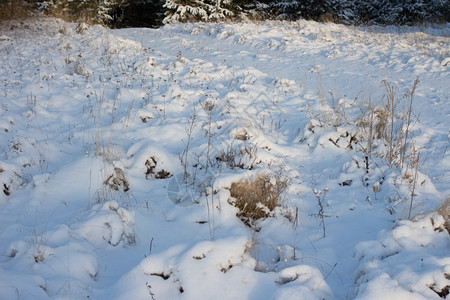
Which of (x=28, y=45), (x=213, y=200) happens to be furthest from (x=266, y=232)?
(x=28, y=45)

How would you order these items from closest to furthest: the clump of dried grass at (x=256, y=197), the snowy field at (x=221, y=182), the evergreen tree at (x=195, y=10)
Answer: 1. the snowy field at (x=221, y=182)
2. the clump of dried grass at (x=256, y=197)
3. the evergreen tree at (x=195, y=10)

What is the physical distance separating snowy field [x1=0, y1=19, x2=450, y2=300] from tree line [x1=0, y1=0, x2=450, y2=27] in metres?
8.22

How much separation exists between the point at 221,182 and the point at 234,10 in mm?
13774

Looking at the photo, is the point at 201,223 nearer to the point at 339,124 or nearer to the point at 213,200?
the point at 213,200

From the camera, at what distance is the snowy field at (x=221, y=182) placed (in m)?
2.22

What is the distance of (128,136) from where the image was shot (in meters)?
4.33

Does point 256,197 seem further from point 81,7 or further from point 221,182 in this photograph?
point 81,7

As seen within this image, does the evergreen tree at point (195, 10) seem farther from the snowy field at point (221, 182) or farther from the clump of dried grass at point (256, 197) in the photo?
the clump of dried grass at point (256, 197)

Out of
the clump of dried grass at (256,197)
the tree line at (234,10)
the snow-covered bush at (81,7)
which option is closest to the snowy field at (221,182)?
the clump of dried grass at (256,197)

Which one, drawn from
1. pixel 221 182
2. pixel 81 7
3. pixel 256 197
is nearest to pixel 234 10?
pixel 81 7

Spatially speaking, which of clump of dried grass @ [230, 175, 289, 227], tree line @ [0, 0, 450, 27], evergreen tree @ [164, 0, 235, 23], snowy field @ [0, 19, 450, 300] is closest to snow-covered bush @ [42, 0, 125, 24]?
tree line @ [0, 0, 450, 27]

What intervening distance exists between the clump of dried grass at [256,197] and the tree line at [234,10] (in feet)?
40.0

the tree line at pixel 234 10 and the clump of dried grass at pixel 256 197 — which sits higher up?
the tree line at pixel 234 10

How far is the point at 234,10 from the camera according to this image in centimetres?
1520
